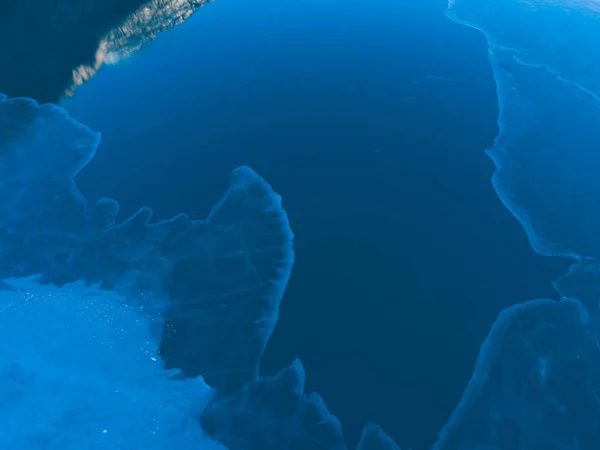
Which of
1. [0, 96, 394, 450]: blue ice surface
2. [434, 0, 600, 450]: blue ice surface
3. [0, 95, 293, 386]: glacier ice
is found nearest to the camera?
[0, 96, 394, 450]: blue ice surface

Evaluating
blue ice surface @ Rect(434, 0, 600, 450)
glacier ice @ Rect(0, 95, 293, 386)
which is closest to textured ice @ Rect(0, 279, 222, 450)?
glacier ice @ Rect(0, 95, 293, 386)

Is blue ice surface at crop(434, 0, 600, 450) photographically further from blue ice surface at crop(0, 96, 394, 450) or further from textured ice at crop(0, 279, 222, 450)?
textured ice at crop(0, 279, 222, 450)

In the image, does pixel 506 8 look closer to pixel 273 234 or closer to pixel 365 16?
pixel 365 16

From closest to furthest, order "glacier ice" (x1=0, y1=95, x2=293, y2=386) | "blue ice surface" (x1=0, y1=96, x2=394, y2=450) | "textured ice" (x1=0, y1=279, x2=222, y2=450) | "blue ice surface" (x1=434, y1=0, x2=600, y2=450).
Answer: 1. "textured ice" (x1=0, y1=279, x2=222, y2=450)
2. "blue ice surface" (x1=0, y1=96, x2=394, y2=450)
3. "blue ice surface" (x1=434, y1=0, x2=600, y2=450)
4. "glacier ice" (x1=0, y1=95, x2=293, y2=386)

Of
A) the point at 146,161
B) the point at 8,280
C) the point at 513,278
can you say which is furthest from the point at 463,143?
the point at 8,280

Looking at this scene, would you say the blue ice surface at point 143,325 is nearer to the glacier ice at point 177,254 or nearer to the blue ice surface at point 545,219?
the glacier ice at point 177,254

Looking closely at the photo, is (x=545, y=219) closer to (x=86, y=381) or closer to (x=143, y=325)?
(x=143, y=325)

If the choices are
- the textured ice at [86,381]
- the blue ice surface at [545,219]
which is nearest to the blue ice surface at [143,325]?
the textured ice at [86,381]
